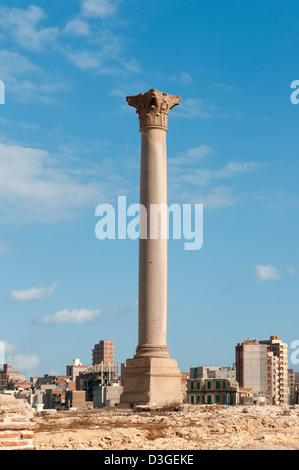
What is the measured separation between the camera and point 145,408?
2661 centimetres

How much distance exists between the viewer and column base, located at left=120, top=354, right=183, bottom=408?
1108 inches

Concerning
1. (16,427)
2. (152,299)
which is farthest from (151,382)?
(16,427)

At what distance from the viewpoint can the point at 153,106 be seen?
3130 centimetres

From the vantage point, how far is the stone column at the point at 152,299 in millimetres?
28422

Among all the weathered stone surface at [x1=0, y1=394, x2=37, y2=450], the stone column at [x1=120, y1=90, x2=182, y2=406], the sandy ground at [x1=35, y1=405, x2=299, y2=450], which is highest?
the stone column at [x1=120, y1=90, x2=182, y2=406]

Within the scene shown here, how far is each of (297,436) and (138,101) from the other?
19357 mm

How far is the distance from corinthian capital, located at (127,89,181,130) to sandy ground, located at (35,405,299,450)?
13607 mm

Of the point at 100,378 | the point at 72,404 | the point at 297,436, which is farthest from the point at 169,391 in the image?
the point at 100,378

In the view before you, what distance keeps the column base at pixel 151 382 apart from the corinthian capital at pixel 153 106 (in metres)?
10.5

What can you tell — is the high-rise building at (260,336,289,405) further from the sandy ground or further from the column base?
the sandy ground

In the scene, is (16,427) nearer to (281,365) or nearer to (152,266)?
(152,266)

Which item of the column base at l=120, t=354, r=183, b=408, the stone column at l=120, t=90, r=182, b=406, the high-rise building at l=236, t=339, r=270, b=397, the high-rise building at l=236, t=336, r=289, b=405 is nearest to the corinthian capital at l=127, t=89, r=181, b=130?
the stone column at l=120, t=90, r=182, b=406

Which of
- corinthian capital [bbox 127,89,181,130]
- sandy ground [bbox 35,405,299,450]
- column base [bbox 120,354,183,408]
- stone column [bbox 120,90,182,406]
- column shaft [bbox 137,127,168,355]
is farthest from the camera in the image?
corinthian capital [bbox 127,89,181,130]
